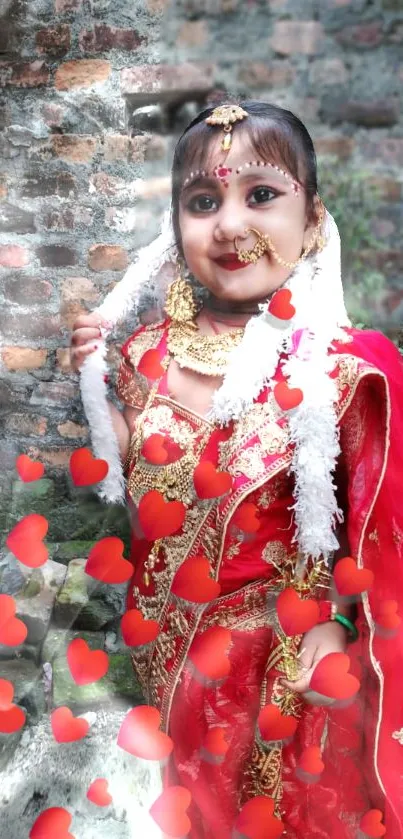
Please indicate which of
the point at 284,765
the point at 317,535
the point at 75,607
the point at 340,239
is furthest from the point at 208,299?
the point at 284,765

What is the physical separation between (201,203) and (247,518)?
332 mm

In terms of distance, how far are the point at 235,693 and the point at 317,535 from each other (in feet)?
0.69

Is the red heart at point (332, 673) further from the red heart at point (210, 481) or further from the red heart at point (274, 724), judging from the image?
the red heart at point (210, 481)

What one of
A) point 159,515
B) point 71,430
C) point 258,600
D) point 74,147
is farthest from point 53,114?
point 258,600

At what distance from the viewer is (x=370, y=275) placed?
2.45ft

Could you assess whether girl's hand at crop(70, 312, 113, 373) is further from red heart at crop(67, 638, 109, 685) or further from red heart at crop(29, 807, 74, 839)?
red heart at crop(29, 807, 74, 839)

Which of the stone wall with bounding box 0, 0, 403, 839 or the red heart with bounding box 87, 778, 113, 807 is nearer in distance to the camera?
the stone wall with bounding box 0, 0, 403, 839

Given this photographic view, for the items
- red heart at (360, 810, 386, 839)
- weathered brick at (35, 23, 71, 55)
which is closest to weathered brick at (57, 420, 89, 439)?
weathered brick at (35, 23, 71, 55)

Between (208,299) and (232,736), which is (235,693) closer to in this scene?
(232,736)

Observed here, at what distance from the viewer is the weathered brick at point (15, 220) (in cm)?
80

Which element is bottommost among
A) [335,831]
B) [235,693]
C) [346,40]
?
[335,831]

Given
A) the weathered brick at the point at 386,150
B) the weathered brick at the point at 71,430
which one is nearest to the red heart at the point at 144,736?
the weathered brick at the point at 71,430
